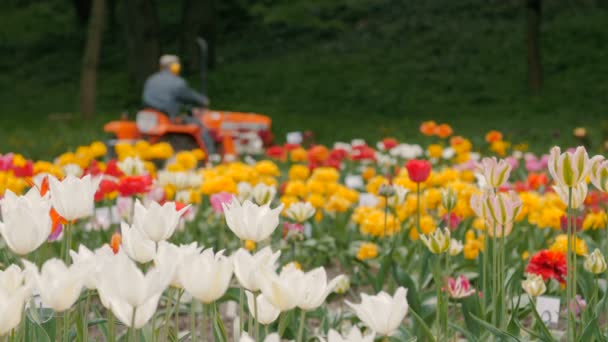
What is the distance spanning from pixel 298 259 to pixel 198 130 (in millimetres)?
4781

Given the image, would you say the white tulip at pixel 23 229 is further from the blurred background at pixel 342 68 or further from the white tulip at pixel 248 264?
the blurred background at pixel 342 68

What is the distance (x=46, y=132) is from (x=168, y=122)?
302 cm

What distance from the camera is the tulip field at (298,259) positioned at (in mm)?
1355

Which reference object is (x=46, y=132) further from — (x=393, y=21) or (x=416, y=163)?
(x=393, y=21)

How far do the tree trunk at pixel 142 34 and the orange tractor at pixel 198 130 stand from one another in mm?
7516

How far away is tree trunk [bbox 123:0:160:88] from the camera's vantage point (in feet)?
56.6

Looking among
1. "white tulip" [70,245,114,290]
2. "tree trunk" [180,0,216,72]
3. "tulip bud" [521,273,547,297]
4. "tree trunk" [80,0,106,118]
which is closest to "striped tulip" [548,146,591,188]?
"tulip bud" [521,273,547,297]

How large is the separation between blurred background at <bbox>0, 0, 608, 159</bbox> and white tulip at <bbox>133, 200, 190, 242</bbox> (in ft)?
26.1

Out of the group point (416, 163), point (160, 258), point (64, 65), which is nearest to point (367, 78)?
point (64, 65)

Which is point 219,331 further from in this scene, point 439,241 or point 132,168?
point 132,168

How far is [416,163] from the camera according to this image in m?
3.04

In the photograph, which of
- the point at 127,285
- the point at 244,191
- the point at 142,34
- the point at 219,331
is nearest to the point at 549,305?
the point at 219,331

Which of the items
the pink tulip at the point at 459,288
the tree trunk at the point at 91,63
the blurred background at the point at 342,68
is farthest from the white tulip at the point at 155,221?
the tree trunk at the point at 91,63

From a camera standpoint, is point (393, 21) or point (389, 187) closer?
point (389, 187)
